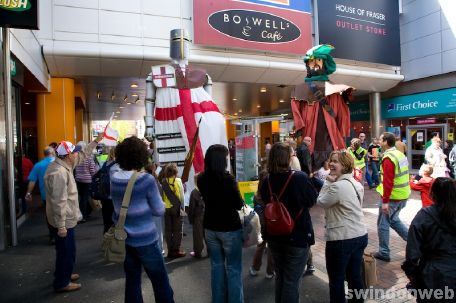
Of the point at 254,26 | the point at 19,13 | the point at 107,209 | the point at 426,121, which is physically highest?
the point at 254,26

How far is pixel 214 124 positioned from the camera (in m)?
4.66

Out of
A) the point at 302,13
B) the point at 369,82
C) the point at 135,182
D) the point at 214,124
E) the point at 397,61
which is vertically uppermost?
the point at 302,13

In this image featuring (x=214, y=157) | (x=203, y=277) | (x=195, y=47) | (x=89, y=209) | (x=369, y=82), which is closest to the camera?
(x=214, y=157)

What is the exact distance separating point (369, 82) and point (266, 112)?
11.6 m

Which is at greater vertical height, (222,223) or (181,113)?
(181,113)

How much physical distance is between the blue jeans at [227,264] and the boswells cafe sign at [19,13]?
4.60 m

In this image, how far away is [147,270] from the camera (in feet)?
9.96

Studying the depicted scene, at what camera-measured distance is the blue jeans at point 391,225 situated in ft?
→ 15.6

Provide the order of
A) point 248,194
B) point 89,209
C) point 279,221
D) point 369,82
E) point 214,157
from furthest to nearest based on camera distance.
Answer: point 369,82, point 89,209, point 248,194, point 214,157, point 279,221

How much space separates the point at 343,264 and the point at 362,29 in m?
12.1

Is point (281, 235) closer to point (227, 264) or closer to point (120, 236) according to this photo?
point (227, 264)

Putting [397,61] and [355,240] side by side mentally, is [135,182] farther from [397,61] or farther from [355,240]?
[397,61]

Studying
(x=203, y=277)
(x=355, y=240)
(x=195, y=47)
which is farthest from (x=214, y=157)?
(x=195, y=47)

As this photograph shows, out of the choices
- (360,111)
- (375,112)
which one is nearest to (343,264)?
(375,112)
